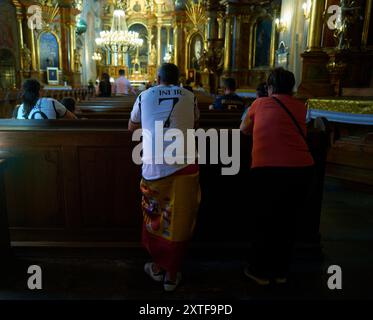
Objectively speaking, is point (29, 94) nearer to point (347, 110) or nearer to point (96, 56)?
point (347, 110)

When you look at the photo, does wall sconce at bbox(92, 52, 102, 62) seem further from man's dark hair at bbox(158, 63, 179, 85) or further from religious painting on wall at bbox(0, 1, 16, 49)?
man's dark hair at bbox(158, 63, 179, 85)

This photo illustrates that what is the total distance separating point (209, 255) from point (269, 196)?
0.96 m

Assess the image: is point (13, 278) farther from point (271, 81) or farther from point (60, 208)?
point (271, 81)

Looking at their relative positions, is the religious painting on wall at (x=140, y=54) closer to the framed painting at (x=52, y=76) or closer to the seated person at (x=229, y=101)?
the framed painting at (x=52, y=76)

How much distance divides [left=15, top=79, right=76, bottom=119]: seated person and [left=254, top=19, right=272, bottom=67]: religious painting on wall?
11.7 m

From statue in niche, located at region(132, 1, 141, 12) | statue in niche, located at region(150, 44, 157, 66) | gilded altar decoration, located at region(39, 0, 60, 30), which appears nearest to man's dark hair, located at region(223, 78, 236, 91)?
gilded altar decoration, located at region(39, 0, 60, 30)

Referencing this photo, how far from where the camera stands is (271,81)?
7.84ft

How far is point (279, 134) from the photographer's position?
91.1 inches

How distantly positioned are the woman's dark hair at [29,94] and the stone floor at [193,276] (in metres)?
1.45

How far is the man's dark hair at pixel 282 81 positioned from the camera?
7.69 feet

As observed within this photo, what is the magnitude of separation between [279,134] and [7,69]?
17.4 m

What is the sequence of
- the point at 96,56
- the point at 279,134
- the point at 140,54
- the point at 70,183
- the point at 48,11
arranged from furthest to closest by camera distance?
1. the point at 140,54
2. the point at 96,56
3. the point at 48,11
4. the point at 70,183
5. the point at 279,134

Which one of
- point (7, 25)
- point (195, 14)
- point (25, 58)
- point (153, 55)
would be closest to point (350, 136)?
point (25, 58)

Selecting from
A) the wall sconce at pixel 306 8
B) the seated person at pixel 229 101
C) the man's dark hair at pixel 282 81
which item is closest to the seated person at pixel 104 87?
the seated person at pixel 229 101
